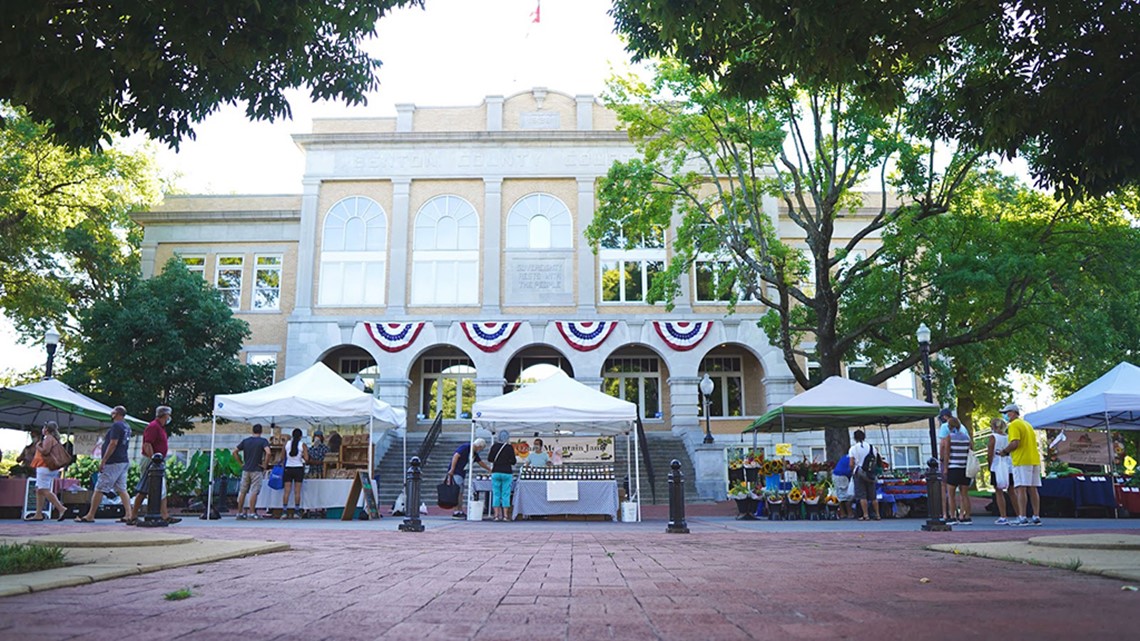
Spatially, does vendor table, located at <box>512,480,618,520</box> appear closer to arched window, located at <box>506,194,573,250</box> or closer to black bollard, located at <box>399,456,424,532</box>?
black bollard, located at <box>399,456,424,532</box>

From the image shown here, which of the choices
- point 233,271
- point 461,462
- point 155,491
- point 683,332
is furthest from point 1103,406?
point 233,271

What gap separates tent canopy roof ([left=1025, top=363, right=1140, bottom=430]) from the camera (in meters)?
16.2

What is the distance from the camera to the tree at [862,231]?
19562 millimetres

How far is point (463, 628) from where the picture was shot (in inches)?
152

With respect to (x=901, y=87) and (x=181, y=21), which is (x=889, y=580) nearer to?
(x=901, y=87)

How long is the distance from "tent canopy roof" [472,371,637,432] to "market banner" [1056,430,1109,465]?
10.7 m

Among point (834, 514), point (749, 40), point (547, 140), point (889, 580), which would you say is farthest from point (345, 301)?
point (889, 580)

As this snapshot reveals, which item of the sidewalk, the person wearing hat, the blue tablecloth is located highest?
the person wearing hat

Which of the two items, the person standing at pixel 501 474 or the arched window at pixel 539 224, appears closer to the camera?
the person standing at pixel 501 474

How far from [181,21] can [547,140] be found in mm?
25083

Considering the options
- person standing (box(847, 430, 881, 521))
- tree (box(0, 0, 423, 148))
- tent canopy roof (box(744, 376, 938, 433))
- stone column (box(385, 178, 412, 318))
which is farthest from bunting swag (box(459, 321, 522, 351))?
tree (box(0, 0, 423, 148))

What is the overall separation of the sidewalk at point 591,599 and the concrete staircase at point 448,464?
49.2 ft

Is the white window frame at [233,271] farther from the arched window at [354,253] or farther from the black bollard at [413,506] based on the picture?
the black bollard at [413,506]

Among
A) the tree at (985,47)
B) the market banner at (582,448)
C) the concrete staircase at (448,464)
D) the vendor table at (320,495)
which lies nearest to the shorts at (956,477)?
the market banner at (582,448)
